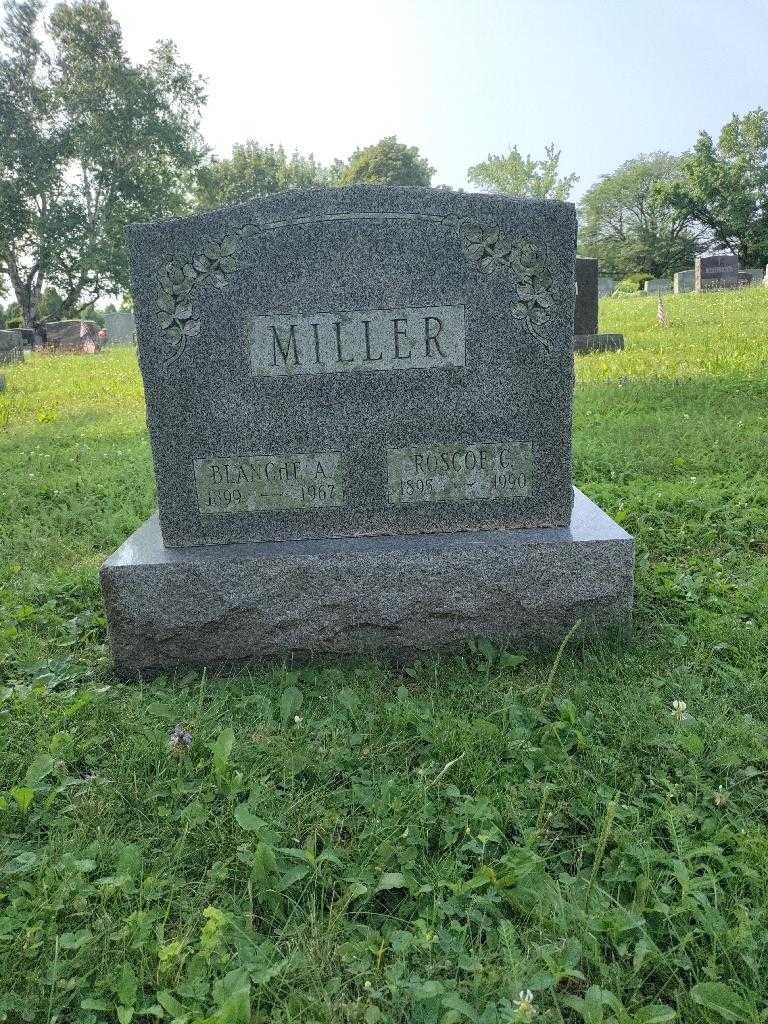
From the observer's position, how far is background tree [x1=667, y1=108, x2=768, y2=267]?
3750cm

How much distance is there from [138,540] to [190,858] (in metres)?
1.48

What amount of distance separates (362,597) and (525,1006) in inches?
62.0

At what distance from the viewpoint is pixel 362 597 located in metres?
2.77

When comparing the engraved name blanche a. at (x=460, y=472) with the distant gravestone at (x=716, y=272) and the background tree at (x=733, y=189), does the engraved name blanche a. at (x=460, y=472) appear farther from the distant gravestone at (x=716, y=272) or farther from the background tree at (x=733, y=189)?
the background tree at (x=733, y=189)

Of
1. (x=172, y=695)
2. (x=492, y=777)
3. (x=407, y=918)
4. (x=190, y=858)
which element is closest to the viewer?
(x=407, y=918)

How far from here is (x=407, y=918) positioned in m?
1.65

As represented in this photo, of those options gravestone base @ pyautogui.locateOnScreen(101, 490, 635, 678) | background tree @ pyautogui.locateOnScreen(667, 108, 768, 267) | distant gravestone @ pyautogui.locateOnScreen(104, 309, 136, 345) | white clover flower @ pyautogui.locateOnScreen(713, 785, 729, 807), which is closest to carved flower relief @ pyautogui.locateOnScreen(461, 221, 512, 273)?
gravestone base @ pyautogui.locateOnScreen(101, 490, 635, 678)

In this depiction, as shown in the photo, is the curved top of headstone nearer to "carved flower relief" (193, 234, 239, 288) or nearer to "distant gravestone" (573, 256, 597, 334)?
"carved flower relief" (193, 234, 239, 288)

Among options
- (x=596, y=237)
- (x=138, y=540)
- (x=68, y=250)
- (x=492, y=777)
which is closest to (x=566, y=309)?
(x=492, y=777)

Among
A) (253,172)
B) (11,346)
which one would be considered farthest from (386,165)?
(11,346)

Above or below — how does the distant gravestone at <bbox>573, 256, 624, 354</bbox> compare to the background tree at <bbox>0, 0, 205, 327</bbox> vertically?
below

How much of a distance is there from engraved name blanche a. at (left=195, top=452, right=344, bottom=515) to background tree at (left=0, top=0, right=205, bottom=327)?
24.7m

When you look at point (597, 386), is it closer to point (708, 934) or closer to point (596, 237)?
point (708, 934)

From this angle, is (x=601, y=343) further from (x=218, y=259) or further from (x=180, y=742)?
(x=180, y=742)
